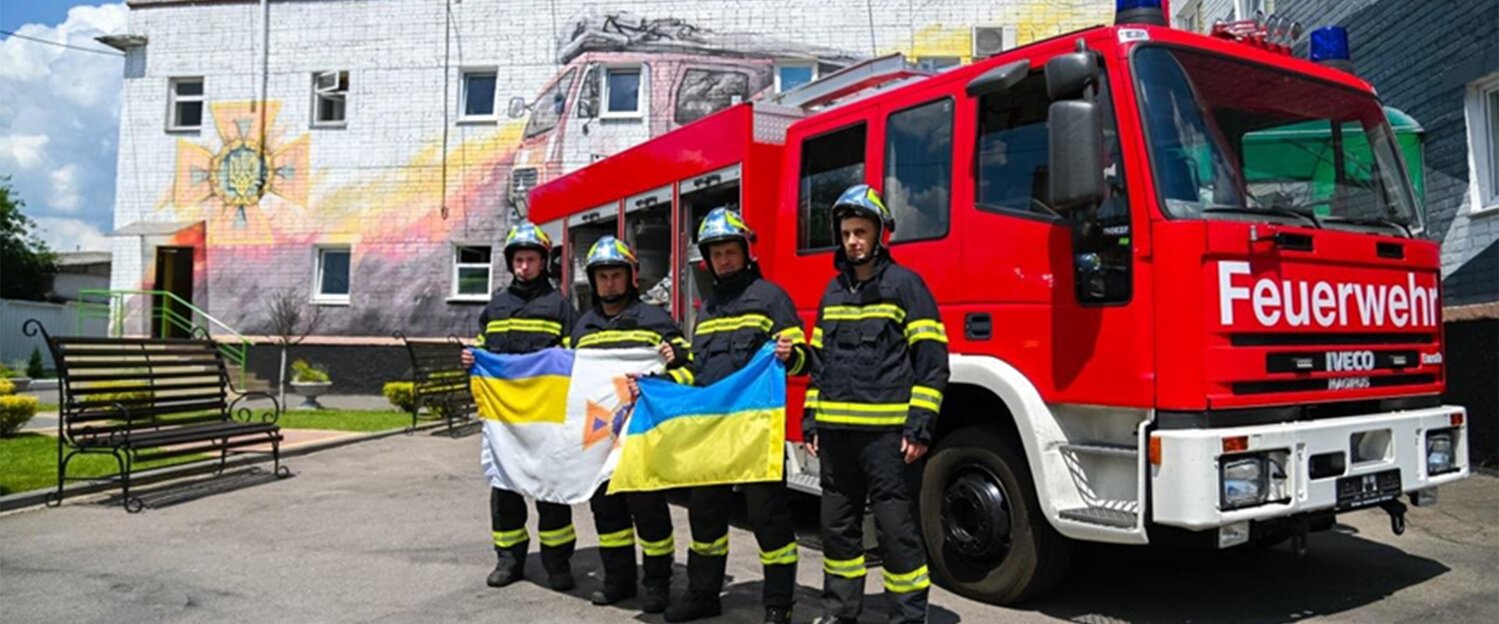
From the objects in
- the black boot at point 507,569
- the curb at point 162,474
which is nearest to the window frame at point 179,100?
the curb at point 162,474

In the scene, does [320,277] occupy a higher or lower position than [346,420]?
higher

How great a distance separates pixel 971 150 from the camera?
545 cm

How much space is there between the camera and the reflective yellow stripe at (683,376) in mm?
5223

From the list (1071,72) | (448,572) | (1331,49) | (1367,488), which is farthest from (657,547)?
(1331,49)

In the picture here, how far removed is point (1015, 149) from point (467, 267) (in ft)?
53.7

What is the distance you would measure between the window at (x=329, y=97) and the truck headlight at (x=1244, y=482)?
1983 centimetres

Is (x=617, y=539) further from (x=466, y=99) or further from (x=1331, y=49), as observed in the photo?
(x=466, y=99)

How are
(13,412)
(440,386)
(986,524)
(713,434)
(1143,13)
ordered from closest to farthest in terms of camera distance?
(713,434) < (1143,13) < (986,524) < (13,412) < (440,386)

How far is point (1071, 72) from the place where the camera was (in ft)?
15.3

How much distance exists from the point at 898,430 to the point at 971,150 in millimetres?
1742

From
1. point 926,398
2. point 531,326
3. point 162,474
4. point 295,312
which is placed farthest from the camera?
point 295,312

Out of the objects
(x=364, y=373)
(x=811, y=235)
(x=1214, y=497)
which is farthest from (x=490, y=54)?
→ (x=1214, y=497)

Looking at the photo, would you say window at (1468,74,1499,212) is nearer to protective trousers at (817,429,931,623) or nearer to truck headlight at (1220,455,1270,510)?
truck headlight at (1220,455,1270,510)

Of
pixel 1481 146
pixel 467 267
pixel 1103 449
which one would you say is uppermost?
pixel 1481 146
